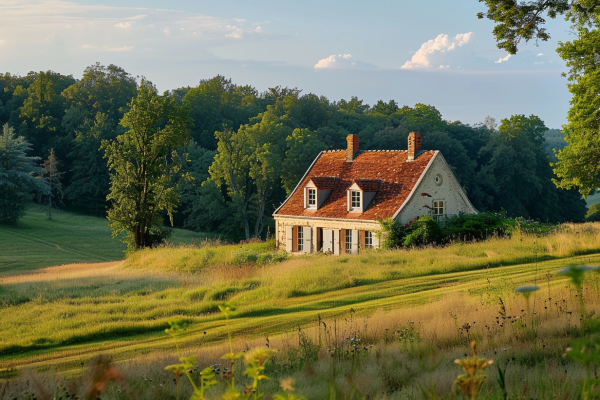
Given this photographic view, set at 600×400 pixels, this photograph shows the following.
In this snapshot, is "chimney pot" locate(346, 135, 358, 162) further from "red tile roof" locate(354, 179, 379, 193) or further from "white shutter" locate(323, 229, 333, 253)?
"white shutter" locate(323, 229, 333, 253)

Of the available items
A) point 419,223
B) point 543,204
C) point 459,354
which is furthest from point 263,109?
point 459,354

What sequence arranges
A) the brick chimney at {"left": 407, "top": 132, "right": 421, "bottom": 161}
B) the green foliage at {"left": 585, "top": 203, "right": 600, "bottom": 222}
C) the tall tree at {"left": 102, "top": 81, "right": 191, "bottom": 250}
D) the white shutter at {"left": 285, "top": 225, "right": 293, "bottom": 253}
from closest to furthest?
the brick chimney at {"left": 407, "top": 132, "right": 421, "bottom": 161}, the white shutter at {"left": 285, "top": 225, "right": 293, "bottom": 253}, the tall tree at {"left": 102, "top": 81, "right": 191, "bottom": 250}, the green foliage at {"left": 585, "top": 203, "right": 600, "bottom": 222}

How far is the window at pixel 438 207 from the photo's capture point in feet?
114

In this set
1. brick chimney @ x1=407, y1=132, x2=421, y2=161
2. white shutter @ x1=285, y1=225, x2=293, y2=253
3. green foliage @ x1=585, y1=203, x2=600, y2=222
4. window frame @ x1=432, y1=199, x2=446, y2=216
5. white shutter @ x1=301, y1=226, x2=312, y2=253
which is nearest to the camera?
window frame @ x1=432, y1=199, x2=446, y2=216

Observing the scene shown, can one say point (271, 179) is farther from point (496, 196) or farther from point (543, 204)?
point (543, 204)

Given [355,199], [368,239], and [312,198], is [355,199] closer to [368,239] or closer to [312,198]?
[368,239]

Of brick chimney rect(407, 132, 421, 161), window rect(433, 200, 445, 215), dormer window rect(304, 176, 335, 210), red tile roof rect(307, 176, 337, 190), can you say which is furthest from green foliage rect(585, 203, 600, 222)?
dormer window rect(304, 176, 335, 210)

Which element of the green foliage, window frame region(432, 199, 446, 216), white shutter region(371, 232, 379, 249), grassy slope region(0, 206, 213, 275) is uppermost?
window frame region(432, 199, 446, 216)

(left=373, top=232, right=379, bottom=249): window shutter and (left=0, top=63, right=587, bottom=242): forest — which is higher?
(left=0, top=63, right=587, bottom=242): forest

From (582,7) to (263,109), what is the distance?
247ft

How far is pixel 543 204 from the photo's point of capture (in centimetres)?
7106

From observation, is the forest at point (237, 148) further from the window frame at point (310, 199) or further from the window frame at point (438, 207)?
the window frame at point (438, 207)

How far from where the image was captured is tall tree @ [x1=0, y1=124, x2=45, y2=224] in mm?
56906

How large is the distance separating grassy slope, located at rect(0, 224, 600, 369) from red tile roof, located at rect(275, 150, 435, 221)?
31.8 feet
